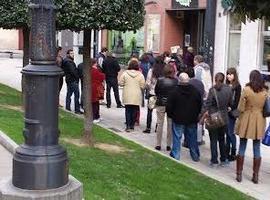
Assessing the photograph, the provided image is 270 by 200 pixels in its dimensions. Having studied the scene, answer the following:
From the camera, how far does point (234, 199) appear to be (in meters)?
8.74

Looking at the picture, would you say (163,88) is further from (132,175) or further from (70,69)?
(70,69)

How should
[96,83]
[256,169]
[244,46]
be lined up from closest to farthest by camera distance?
[256,169]
[96,83]
[244,46]

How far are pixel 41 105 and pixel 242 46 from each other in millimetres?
15715

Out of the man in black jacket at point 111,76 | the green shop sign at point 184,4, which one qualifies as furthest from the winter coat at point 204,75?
the green shop sign at point 184,4

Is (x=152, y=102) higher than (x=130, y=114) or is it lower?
higher

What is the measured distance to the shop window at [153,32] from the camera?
25.6 meters

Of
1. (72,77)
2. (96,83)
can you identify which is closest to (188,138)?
(96,83)

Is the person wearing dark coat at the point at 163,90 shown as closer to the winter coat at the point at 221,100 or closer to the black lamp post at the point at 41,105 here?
the winter coat at the point at 221,100

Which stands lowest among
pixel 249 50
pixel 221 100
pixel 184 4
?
pixel 221 100

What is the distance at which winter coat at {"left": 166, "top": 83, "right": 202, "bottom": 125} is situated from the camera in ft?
36.2

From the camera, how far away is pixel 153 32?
1019 inches

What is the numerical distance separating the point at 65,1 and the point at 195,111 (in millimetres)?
3099

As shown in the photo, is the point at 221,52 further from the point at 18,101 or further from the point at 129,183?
the point at 129,183

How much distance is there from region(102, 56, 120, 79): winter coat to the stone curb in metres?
7.78
